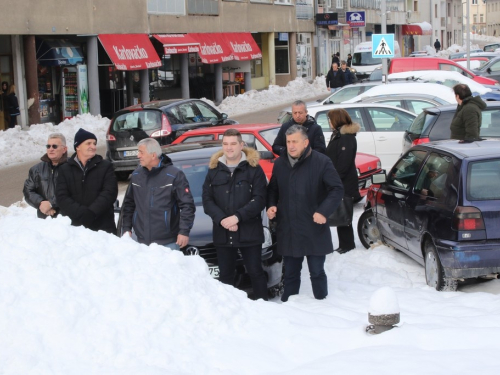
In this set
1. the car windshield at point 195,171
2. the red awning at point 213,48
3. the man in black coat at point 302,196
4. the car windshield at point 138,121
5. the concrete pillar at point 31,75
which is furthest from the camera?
the red awning at point 213,48

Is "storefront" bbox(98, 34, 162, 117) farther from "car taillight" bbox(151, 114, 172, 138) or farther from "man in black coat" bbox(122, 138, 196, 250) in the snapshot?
"man in black coat" bbox(122, 138, 196, 250)

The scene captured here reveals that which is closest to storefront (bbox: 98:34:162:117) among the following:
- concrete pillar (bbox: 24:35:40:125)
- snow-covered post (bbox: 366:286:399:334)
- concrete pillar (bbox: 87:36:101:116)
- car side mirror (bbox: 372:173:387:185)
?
concrete pillar (bbox: 87:36:101:116)

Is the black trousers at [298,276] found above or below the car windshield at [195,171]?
below

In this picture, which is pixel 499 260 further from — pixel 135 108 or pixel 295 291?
pixel 135 108

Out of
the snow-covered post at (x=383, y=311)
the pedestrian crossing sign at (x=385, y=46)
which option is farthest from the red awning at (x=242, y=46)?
the snow-covered post at (x=383, y=311)

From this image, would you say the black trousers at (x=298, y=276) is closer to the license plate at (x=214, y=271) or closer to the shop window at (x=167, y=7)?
the license plate at (x=214, y=271)

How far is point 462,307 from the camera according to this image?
24.9ft

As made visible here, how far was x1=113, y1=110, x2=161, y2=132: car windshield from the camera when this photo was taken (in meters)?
18.5

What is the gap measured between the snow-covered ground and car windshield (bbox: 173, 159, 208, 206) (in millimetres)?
2535

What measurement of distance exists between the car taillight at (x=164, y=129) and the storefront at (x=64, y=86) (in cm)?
1063

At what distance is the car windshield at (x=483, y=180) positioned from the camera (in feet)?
26.2

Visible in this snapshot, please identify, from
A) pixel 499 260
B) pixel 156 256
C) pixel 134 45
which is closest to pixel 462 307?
pixel 499 260

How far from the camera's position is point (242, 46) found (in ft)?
132

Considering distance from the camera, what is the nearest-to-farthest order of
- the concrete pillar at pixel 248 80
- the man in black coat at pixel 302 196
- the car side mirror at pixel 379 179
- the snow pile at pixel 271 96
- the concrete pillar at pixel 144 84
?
the man in black coat at pixel 302 196, the car side mirror at pixel 379 179, the concrete pillar at pixel 144 84, the snow pile at pixel 271 96, the concrete pillar at pixel 248 80
